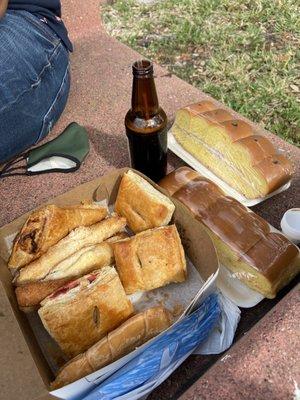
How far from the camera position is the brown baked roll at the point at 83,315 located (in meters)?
1.31

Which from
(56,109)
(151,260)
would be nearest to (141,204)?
(151,260)

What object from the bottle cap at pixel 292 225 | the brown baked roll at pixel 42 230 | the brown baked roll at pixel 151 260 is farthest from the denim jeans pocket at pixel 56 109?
the bottle cap at pixel 292 225

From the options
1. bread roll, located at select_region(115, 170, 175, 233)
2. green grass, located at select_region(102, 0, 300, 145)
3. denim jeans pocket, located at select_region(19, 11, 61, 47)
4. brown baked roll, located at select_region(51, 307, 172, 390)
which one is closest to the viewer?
brown baked roll, located at select_region(51, 307, 172, 390)

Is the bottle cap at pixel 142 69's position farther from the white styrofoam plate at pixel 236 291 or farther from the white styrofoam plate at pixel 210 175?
the white styrofoam plate at pixel 236 291

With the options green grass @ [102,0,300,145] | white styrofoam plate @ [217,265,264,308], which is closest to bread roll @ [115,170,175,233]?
white styrofoam plate @ [217,265,264,308]

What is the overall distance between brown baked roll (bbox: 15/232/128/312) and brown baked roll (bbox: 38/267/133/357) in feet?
0.22

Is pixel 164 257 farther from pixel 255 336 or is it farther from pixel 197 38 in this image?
pixel 197 38

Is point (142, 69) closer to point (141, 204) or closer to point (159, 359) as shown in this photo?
point (141, 204)

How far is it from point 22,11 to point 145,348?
6.51 ft

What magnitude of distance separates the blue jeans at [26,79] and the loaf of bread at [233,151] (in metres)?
0.77

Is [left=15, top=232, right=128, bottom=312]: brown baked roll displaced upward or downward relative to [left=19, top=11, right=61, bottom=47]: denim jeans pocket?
downward

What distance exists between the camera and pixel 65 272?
1462mm

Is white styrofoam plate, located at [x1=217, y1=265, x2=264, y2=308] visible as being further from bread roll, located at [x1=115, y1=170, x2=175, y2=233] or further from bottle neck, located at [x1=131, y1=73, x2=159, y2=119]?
bottle neck, located at [x1=131, y1=73, x2=159, y2=119]

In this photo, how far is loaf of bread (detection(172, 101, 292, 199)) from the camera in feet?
6.07
